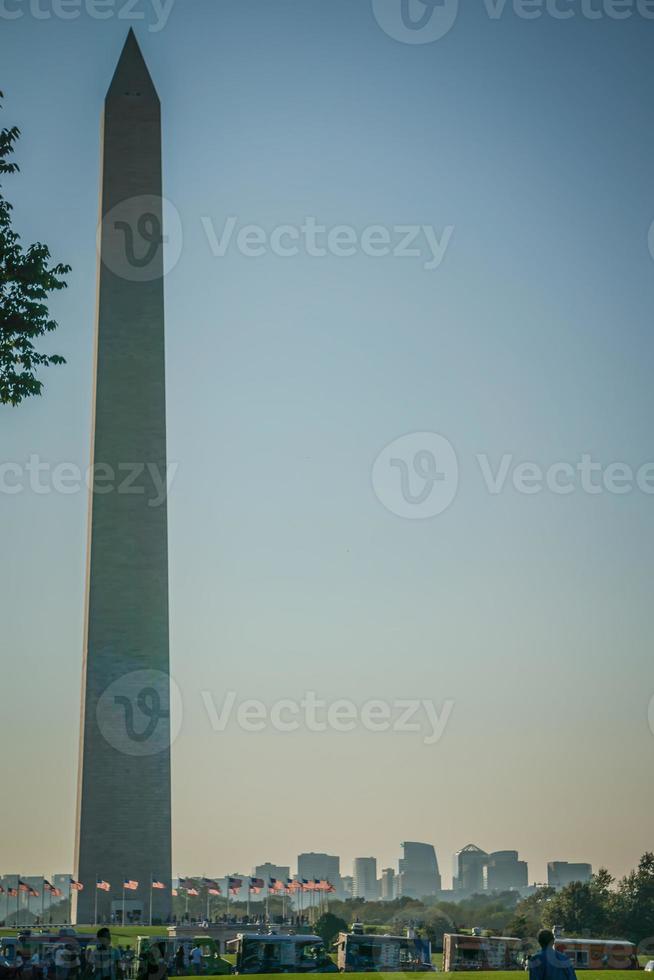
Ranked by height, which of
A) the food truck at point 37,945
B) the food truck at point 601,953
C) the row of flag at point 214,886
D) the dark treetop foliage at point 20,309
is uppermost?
the dark treetop foliage at point 20,309

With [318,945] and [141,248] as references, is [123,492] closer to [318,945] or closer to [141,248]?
[141,248]

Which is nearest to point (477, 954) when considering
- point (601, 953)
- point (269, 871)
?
point (601, 953)

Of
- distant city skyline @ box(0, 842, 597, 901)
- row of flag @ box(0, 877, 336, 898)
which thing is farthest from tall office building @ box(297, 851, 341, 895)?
row of flag @ box(0, 877, 336, 898)

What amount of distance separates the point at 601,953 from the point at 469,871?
140306mm

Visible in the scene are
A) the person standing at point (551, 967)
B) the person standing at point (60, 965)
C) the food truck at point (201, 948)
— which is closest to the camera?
the person standing at point (551, 967)

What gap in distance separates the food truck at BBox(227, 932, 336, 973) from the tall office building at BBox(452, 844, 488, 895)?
5394 inches

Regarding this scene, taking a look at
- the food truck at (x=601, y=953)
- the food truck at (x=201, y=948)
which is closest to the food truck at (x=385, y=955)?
the food truck at (x=201, y=948)

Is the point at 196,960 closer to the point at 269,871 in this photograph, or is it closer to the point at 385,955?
the point at 385,955

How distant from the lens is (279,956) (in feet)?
124

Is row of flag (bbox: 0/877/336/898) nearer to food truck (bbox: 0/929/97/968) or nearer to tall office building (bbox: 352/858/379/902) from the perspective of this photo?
food truck (bbox: 0/929/97/968)

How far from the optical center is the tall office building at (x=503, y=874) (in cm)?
17650

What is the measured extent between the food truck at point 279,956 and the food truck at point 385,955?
3.88 feet

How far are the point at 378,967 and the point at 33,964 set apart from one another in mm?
9317

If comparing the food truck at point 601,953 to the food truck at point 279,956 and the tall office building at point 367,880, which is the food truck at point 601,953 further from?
the tall office building at point 367,880
